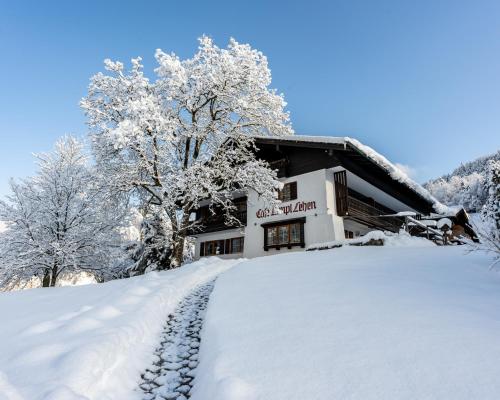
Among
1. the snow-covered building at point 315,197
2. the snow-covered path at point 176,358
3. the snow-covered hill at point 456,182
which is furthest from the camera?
the snow-covered hill at point 456,182

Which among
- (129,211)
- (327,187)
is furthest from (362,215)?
(129,211)

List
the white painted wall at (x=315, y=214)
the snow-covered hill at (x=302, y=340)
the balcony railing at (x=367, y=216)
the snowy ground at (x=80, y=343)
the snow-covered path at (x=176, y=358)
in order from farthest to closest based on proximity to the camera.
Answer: the balcony railing at (x=367, y=216), the white painted wall at (x=315, y=214), the snow-covered path at (x=176, y=358), the snowy ground at (x=80, y=343), the snow-covered hill at (x=302, y=340)

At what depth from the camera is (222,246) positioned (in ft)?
76.9

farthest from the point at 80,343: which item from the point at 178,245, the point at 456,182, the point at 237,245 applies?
the point at 456,182

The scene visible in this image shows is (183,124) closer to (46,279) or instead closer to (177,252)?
(177,252)

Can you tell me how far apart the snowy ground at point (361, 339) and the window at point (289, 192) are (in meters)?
12.5

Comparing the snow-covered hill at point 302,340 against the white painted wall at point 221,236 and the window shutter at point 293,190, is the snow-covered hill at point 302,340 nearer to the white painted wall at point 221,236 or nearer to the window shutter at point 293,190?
the window shutter at point 293,190

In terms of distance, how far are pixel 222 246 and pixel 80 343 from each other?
18963 mm

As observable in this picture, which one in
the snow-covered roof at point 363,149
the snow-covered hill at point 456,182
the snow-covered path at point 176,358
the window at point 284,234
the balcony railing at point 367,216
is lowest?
the snow-covered path at point 176,358

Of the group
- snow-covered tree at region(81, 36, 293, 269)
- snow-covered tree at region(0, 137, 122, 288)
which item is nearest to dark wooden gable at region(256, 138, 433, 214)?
snow-covered tree at region(81, 36, 293, 269)

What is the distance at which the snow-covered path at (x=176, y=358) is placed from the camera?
387 cm

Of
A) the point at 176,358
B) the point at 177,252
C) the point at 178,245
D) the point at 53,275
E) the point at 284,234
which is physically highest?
the point at 284,234

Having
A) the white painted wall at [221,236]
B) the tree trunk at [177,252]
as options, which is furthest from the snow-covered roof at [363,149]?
the tree trunk at [177,252]

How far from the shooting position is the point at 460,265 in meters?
6.75
